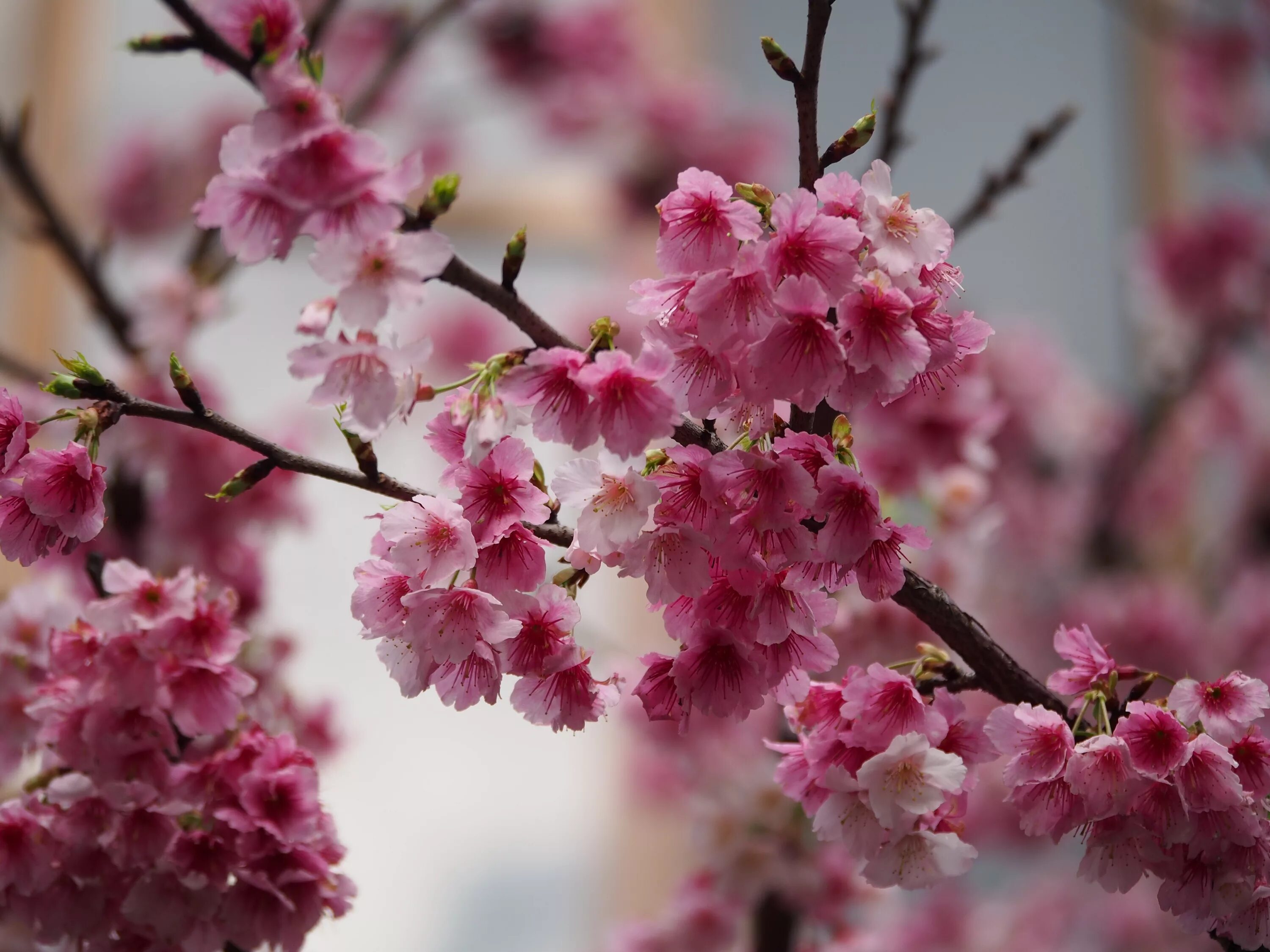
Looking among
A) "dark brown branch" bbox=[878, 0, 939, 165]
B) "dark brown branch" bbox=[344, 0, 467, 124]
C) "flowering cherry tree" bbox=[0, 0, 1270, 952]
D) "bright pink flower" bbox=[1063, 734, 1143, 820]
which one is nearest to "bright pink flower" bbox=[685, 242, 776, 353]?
"flowering cherry tree" bbox=[0, 0, 1270, 952]

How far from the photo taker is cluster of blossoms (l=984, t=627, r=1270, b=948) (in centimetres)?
41

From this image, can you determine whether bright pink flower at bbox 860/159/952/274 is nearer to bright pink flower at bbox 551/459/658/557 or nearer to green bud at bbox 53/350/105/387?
bright pink flower at bbox 551/459/658/557

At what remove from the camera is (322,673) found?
1540 millimetres

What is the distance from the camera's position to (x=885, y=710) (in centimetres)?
42

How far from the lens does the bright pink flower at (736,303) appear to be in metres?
0.37

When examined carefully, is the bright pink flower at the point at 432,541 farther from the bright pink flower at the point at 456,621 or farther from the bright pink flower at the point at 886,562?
the bright pink flower at the point at 886,562

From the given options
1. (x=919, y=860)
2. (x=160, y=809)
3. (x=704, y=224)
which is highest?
(x=704, y=224)

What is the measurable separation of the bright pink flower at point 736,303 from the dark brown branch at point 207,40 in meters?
0.22

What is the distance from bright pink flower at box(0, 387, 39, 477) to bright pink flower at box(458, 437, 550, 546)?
0.61 ft

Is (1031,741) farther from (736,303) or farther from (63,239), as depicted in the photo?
(63,239)

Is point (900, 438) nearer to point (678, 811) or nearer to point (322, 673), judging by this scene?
point (678, 811)

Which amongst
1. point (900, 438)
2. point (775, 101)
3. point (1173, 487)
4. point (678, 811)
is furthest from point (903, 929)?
point (775, 101)

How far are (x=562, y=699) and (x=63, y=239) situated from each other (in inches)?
27.8

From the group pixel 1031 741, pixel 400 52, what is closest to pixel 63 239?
pixel 400 52
